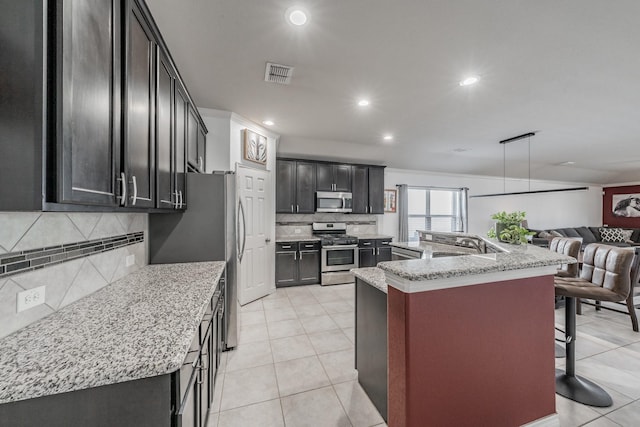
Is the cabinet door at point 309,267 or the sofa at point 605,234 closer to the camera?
the cabinet door at point 309,267

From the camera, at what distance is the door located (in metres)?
3.55

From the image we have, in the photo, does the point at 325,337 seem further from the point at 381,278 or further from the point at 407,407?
the point at 407,407

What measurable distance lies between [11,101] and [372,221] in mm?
5568

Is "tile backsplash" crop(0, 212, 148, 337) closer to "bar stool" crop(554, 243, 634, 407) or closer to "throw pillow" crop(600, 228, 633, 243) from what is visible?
"bar stool" crop(554, 243, 634, 407)

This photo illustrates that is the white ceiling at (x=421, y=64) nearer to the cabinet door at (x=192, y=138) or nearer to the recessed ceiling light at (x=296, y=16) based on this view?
the recessed ceiling light at (x=296, y=16)

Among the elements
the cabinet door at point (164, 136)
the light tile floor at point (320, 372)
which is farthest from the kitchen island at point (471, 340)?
the cabinet door at point (164, 136)

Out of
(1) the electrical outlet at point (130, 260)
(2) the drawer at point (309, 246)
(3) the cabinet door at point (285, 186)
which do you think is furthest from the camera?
(3) the cabinet door at point (285, 186)

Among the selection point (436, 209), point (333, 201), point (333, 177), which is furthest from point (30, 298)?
point (436, 209)

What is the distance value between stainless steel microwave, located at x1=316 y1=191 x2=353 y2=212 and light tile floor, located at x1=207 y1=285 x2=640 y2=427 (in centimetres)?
216

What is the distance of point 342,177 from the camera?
5.24 metres

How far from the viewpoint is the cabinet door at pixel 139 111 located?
1.23 m

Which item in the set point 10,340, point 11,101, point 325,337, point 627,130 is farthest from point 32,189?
point 627,130

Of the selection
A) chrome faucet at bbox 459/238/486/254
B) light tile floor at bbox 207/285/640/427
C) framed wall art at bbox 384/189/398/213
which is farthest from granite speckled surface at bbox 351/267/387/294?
framed wall art at bbox 384/189/398/213

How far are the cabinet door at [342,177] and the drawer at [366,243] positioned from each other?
112 centimetres
